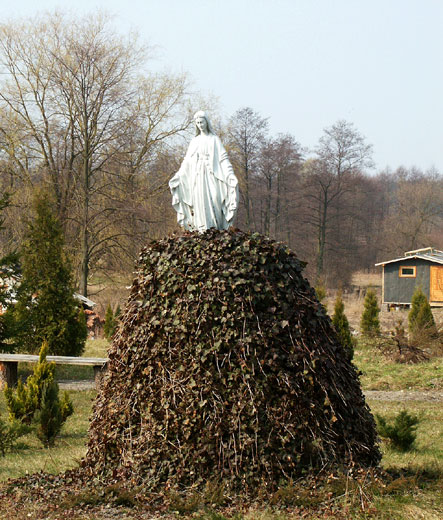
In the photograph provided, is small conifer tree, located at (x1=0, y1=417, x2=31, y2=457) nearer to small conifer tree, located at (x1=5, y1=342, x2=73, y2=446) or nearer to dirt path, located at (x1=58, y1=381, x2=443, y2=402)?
small conifer tree, located at (x1=5, y1=342, x2=73, y2=446)

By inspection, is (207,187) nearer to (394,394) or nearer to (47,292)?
(394,394)

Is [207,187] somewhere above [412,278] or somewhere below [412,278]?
below

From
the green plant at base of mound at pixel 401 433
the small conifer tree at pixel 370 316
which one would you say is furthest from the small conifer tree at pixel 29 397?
the small conifer tree at pixel 370 316

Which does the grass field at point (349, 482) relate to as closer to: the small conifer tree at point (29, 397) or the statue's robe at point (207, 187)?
the small conifer tree at point (29, 397)

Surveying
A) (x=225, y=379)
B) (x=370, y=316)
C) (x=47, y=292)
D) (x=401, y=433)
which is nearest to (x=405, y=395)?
(x=401, y=433)

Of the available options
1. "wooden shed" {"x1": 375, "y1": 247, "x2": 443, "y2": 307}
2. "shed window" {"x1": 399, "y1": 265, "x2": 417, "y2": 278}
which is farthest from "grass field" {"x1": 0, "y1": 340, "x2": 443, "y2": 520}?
"shed window" {"x1": 399, "y1": 265, "x2": 417, "y2": 278}

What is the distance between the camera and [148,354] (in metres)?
4.63

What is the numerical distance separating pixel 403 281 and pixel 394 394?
832 inches

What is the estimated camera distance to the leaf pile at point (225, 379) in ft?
14.1

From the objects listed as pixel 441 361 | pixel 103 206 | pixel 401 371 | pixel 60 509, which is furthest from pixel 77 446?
pixel 103 206

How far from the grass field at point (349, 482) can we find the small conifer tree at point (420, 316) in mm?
7129

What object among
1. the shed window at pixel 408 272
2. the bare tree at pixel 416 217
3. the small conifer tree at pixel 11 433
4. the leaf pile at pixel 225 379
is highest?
the bare tree at pixel 416 217

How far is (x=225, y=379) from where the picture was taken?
4.36 metres

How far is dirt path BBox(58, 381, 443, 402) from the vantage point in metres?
10.5
